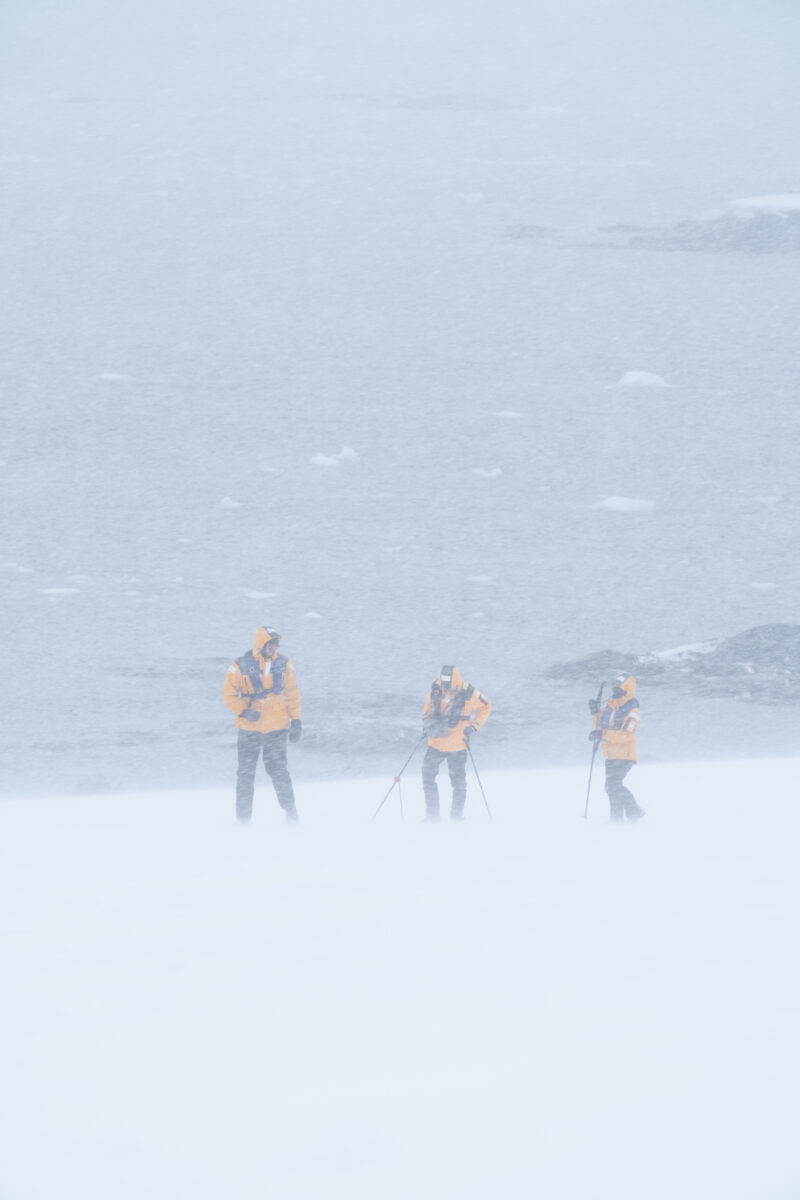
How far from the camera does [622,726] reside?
335 inches

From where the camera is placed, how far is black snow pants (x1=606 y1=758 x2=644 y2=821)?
27.4 ft

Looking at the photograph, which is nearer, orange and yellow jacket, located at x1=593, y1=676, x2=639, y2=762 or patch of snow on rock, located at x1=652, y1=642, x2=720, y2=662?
orange and yellow jacket, located at x1=593, y1=676, x2=639, y2=762

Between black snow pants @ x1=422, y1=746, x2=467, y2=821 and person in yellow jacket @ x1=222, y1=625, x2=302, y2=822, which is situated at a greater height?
person in yellow jacket @ x1=222, y1=625, x2=302, y2=822

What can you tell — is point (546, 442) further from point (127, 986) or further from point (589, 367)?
point (127, 986)

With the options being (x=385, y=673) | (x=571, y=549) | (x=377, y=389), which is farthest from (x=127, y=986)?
(x=377, y=389)

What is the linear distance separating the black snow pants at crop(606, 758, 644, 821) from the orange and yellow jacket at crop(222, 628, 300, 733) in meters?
1.92

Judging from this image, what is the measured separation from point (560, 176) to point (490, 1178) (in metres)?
32.4

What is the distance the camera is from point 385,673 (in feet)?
56.9

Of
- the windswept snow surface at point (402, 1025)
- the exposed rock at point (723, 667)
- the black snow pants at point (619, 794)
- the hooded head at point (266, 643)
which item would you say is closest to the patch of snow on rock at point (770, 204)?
the exposed rock at point (723, 667)

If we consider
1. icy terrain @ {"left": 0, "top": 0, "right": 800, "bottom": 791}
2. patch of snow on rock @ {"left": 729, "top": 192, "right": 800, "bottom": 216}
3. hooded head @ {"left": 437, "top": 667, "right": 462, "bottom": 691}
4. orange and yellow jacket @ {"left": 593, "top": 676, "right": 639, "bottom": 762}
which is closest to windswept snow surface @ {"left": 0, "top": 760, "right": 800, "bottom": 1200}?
orange and yellow jacket @ {"left": 593, "top": 676, "right": 639, "bottom": 762}

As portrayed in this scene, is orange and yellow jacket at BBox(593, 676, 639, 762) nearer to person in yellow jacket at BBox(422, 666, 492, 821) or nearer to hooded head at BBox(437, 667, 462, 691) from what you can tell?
person in yellow jacket at BBox(422, 666, 492, 821)

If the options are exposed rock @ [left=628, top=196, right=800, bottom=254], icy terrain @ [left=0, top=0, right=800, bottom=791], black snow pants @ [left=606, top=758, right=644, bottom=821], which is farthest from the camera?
exposed rock @ [left=628, top=196, right=800, bottom=254]

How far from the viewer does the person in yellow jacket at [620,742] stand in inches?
329

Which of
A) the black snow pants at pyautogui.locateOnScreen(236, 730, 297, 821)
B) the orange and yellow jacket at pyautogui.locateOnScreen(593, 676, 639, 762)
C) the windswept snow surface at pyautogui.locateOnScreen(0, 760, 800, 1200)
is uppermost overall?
the orange and yellow jacket at pyautogui.locateOnScreen(593, 676, 639, 762)
